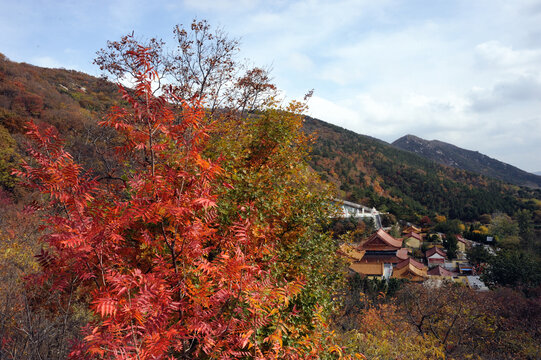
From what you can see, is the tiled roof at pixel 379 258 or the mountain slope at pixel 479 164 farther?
the mountain slope at pixel 479 164

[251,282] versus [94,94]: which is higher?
[94,94]

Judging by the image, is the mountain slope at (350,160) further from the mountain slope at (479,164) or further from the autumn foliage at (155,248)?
the mountain slope at (479,164)

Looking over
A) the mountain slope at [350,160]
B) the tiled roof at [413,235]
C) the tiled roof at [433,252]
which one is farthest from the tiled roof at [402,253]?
the mountain slope at [350,160]

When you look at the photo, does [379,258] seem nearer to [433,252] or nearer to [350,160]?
[433,252]

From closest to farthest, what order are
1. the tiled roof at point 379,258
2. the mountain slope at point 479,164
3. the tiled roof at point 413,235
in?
the tiled roof at point 379,258
the tiled roof at point 413,235
the mountain slope at point 479,164

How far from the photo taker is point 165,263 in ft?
12.1

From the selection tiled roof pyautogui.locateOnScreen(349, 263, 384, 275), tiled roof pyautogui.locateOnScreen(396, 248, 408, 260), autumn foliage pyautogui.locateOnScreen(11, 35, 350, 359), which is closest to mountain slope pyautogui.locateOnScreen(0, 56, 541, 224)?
tiled roof pyautogui.locateOnScreen(349, 263, 384, 275)

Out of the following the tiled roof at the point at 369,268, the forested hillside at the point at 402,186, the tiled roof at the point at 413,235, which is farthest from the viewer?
the forested hillside at the point at 402,186

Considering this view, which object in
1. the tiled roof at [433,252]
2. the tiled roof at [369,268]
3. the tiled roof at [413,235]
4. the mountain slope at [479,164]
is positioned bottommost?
the tiled roof at [369,268]

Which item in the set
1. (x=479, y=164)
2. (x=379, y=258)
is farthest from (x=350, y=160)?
(x=479, y=164)

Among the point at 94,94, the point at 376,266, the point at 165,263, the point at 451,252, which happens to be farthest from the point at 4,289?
the point at 451,252

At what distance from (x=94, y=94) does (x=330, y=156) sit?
1935 inches

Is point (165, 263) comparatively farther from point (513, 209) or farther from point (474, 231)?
point (513, 209)

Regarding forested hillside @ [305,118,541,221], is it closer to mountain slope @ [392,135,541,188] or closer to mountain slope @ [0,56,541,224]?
mountain slope @ [0,56,541,224]
